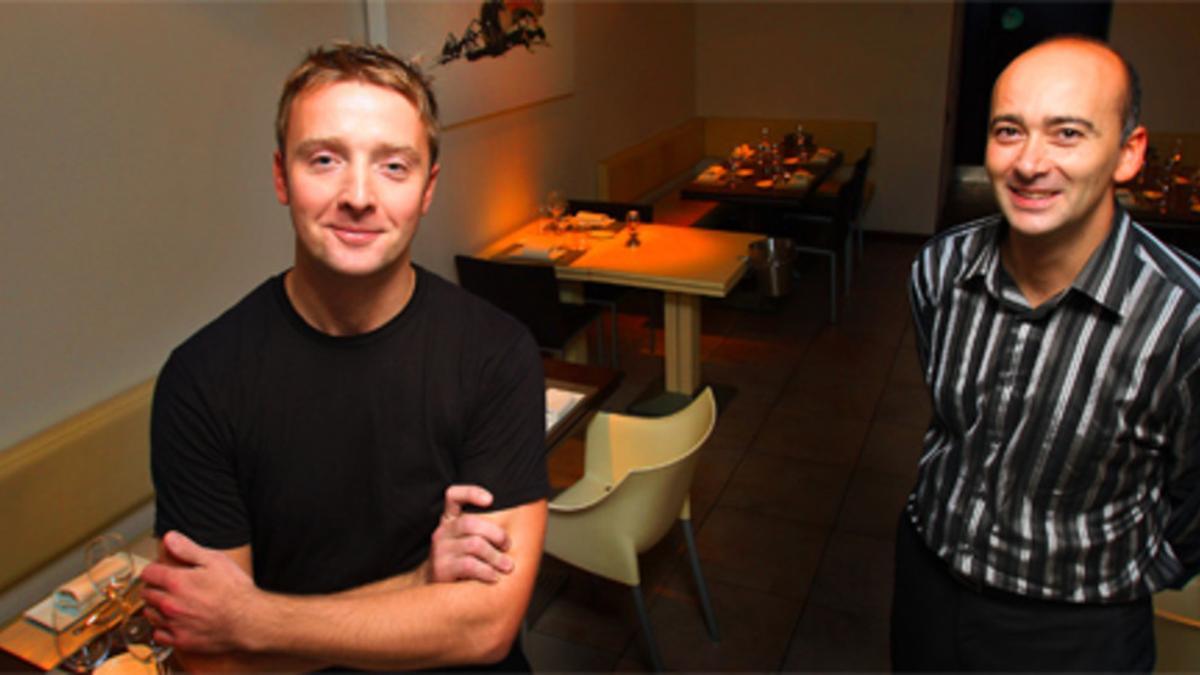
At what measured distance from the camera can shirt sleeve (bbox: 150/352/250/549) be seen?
5.06 feet

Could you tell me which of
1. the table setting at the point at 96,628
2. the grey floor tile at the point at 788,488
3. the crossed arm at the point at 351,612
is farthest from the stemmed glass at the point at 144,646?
the grey floor tile at the point at 788,488

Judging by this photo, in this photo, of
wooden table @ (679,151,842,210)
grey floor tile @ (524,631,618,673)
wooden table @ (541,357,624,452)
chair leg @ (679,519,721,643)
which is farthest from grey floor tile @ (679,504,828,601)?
wooden table @ (679,151,842,210)

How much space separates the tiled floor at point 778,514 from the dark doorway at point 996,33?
5335mm

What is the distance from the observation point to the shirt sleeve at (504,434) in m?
1.63

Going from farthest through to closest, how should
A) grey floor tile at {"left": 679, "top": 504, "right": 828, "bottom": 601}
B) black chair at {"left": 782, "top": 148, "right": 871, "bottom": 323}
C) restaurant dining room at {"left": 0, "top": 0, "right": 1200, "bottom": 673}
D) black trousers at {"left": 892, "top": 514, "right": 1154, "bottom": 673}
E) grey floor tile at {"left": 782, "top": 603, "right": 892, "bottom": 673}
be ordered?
black chair at {"left": 782, "top": 148, "right": 871, "bottom": 323} < grey floor tile at {"left": 679, "top": 504, "right": 828, "bottom": 601} < grey floor tile at {"left": 782, "top": 603, "right": 892, "bottom": 673} < black trousers at {"left": 892, "top": 514, "right": 1154, "bottom": 673} < restaurant dining room at {"left": 0, "top": 0, "right": 1200, "bottom": 673}

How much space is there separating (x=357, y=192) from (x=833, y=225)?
5807 mm

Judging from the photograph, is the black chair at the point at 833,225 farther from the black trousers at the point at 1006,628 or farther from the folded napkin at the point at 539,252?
the black trousers at the point at 1006,628

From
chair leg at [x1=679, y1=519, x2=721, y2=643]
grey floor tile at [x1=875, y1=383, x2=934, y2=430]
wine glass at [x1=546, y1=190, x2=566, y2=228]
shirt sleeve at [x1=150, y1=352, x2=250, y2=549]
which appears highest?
shirt sleeve at [x1=150, y1=352, x2=250, y2=549]

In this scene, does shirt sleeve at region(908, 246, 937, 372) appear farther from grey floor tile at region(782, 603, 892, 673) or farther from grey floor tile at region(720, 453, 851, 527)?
grey floor tile at region(720, 453, 851, 527)

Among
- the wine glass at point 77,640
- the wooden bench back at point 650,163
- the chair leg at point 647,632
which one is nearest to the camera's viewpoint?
the wine glass at point 77,640

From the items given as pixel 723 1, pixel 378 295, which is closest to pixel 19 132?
pixel 378 295

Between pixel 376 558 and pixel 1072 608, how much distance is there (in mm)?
1369

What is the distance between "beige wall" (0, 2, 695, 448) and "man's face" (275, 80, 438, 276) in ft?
6.42

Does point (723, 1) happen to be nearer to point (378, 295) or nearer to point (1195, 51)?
point (1195, 51)
